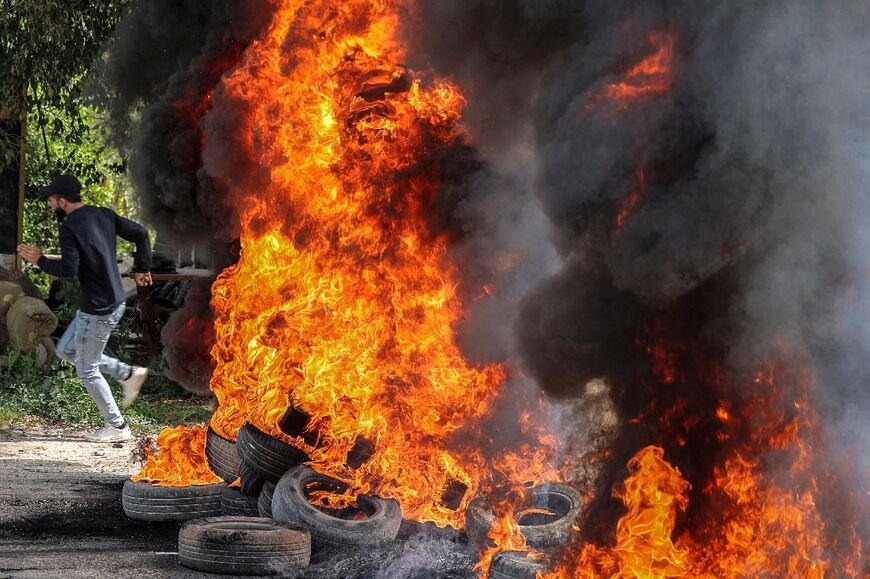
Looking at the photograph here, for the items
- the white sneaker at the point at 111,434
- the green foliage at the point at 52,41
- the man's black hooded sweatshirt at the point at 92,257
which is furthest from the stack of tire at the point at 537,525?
the green foliage at the point at 52,41

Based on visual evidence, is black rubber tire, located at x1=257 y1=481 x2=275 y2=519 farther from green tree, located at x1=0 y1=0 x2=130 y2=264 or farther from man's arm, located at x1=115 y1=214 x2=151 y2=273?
green tree, located at x1=0 y1=0 x2=130 y2=264

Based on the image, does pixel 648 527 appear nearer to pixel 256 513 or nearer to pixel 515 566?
pixel 515 566

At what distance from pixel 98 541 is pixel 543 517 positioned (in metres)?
2.94

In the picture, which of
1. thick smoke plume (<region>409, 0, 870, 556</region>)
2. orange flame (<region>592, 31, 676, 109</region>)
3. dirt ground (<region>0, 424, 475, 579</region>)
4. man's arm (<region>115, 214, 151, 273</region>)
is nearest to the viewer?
thick smoke plume (<region>409, 0, 870, 556</region>)

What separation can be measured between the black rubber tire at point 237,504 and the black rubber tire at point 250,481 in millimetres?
42

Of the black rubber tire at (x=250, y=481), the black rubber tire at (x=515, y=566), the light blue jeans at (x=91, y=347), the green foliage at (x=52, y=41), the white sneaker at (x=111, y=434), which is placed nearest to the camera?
the black rubber tire at (x=515, y=566)

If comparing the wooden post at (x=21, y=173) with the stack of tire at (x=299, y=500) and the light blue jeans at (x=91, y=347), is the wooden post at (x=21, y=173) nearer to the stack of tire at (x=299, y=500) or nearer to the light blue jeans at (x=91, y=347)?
the light blue jeans at (x=91, y=347)

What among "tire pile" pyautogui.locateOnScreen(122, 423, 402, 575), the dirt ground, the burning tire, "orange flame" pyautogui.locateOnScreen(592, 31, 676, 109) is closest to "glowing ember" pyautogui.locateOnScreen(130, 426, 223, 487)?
"tire pile" pyautogui.locateOnScreen(122, 423, 402, 575)

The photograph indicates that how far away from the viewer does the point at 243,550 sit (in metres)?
6.31

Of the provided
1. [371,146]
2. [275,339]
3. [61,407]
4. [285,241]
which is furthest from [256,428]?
[61,407]

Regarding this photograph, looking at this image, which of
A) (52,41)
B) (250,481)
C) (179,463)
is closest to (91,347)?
(179,463)

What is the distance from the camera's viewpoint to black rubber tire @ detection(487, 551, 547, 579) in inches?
230

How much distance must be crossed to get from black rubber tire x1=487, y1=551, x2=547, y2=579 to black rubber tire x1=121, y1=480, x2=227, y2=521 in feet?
7.84

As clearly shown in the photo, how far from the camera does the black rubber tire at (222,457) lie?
7914 millimetres
